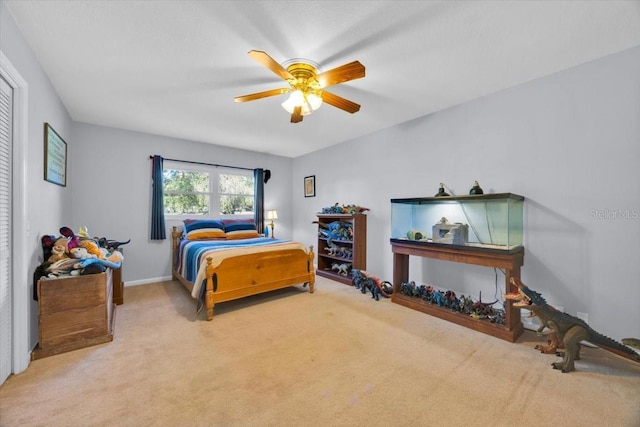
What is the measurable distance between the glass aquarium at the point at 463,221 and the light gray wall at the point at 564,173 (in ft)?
0.92

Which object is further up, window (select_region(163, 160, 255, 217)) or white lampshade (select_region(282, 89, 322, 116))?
white lampshade (select_region(282, 89, 322, 116))

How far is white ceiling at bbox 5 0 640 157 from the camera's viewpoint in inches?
63.8

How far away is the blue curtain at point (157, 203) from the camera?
4.09 meters

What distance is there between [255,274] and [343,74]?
2328 mm

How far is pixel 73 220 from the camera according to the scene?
3590 millimetres

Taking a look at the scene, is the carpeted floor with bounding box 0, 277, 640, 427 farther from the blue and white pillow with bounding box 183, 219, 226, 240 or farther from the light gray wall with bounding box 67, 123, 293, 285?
the light gray wall with bounding box 67, 123, 293, 285

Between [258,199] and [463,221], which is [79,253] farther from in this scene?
[463,221]

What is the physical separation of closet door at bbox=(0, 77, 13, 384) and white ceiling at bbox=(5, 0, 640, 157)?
22.8 inches

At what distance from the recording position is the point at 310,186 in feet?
17.7

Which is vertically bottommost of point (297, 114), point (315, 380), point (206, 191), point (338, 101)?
point (315, 380)

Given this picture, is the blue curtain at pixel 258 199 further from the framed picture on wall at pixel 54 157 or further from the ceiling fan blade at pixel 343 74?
the ceiling fan blade at pixel 343 74

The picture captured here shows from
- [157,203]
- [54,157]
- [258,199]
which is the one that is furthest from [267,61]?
[258,199]

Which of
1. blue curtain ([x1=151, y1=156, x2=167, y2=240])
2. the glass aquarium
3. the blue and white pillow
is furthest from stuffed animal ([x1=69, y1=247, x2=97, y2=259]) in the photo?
the glass aquarium

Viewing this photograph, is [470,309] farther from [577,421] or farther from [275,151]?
[275,151]
